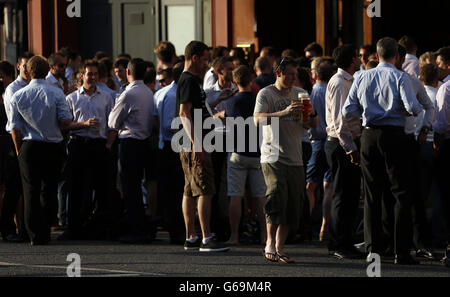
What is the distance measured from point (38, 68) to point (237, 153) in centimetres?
246

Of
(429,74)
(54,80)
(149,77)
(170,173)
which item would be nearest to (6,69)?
(54,80)

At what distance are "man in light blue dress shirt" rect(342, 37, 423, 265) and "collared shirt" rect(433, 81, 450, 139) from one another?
928mm

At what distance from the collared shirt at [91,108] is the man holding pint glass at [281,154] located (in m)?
2.98

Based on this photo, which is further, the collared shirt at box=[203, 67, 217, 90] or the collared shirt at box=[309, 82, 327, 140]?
the collared shirt at box=[203, 67, 217, 90]

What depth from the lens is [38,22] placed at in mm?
25078

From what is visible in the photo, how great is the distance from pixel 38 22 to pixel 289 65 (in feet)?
46.2

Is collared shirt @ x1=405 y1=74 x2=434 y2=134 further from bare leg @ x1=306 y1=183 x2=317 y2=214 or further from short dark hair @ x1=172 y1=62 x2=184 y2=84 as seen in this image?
short dark hair @ x1=172 y1=62 x2=184 y2=84

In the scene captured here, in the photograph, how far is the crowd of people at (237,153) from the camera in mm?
11719

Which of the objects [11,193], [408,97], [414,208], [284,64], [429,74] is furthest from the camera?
[11,193]

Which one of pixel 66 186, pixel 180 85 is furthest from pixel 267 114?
pixel 66 186

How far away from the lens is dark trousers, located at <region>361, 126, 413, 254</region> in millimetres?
11578

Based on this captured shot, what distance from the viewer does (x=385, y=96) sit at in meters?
11.6

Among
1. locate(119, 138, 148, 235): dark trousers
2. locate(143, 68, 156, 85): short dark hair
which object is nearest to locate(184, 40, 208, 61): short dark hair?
locate(119, 138, 148, 235): dark trousers

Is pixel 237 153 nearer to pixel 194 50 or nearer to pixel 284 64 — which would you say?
pixel 194 50
